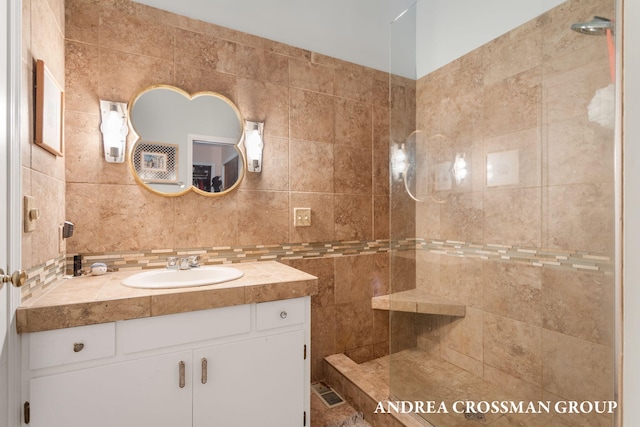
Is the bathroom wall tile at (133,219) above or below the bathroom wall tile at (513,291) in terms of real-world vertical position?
above

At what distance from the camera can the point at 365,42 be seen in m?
2.15

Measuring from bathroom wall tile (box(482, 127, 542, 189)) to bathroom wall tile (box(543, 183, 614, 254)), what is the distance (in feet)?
0.38

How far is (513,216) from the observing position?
1.79 meters

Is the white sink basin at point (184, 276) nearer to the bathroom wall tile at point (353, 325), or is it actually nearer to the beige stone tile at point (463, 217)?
the bathroom wall tile at point (353, 325)

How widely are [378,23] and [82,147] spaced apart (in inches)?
72.6

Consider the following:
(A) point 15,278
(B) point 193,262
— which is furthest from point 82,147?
(A) point 15,278

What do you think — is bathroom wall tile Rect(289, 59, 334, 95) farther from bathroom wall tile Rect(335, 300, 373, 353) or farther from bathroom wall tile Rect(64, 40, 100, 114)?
bathroom wall tile Rect(335, 300, 373, 353)

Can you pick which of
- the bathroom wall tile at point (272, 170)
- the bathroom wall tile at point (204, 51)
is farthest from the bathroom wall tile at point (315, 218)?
the bathroom wall tile at point (204, 51)

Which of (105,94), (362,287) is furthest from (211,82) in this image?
(362,287)

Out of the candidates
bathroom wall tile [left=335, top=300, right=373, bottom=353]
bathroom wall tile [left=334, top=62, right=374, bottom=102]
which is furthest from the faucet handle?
bathroom wall tile [left=334, top=62, right=374, bottom=102]

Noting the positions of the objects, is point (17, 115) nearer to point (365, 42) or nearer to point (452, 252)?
point (365, 42)

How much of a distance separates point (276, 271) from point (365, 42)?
165cm

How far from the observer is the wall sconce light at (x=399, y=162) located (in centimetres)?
226

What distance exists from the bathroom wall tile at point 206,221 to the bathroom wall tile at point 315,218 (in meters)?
0.39
